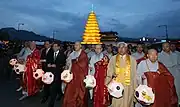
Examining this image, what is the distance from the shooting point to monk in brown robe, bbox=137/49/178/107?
703cm

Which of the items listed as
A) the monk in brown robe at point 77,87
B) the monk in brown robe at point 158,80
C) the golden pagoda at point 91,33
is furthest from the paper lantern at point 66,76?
the golden pagoda at point 91,33

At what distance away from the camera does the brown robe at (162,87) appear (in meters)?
7.02

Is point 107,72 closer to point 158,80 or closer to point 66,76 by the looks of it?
point 158,80

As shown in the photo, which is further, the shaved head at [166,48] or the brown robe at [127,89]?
the shaved head at [166,48]

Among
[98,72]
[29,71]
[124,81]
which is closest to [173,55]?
[98,72]

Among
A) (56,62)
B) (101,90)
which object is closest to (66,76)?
(101,90)

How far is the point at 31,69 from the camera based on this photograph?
472 inches

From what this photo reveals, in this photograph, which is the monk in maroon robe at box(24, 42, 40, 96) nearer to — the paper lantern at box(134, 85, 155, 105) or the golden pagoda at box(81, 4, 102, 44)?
the paper lantern at box(134, 85, 155, 105)

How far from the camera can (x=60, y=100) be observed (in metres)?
11.7

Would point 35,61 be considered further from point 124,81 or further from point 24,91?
point 124,81

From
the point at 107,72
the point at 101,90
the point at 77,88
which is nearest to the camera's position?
the point at 107,72

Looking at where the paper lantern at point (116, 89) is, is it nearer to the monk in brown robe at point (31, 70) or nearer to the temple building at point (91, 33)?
the monk in brown robe at point (31, 70)

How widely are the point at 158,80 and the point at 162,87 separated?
19 cm

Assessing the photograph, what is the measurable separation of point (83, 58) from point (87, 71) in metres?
0.37
